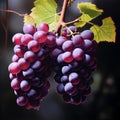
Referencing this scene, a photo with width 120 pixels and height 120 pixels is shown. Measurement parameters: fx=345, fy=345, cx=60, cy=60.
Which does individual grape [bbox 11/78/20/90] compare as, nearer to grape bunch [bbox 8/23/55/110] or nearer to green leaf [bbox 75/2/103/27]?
grape bunch [bbox 8/23/55/110]

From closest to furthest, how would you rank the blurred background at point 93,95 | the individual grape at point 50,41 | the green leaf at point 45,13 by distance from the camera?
1. the individual grape at point 50,41
2. the green leaf at point 45,13
3. the blurred background at point 93,95

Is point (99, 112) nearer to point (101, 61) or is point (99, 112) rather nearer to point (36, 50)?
point (101, 61)

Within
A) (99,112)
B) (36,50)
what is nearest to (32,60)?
(36,50)

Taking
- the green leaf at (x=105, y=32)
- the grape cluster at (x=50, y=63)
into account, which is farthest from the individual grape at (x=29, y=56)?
the green leaf at (x=105, y=32)

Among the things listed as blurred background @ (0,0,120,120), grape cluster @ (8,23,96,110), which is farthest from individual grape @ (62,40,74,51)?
blurred background @ (0,0,120,120)

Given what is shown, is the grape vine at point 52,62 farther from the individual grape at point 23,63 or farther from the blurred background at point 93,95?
the blurred background at point 93,95

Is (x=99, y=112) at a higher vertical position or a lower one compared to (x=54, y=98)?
lower
